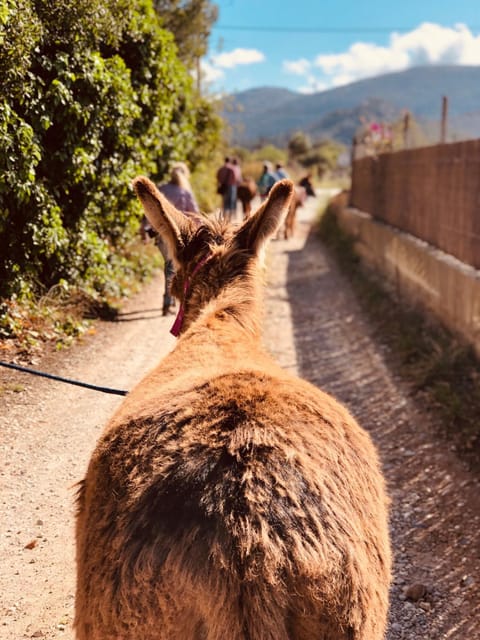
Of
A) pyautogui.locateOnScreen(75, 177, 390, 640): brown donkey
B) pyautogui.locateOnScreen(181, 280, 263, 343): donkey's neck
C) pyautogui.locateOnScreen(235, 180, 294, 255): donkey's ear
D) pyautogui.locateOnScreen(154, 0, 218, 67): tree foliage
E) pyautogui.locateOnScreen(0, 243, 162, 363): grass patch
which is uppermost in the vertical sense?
pyautogui.locateOnScreen(154, 0, 218, 67): tree foliage

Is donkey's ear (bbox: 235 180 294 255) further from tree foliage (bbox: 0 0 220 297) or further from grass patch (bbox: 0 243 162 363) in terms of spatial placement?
grass patch (bbox: 0 243 162 363)

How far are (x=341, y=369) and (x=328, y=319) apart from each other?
2658mm

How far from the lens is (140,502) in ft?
5.72

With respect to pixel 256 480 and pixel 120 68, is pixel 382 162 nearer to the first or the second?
pixel 120 68

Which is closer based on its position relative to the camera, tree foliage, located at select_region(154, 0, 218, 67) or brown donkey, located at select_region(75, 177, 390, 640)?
brown donkey, located at select_region(75, 177, 390, 640)

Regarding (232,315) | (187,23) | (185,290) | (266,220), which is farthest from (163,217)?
(187,23)

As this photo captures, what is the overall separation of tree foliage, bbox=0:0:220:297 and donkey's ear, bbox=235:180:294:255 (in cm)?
439

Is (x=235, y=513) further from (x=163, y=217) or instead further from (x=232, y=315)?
(x=163, y=217)

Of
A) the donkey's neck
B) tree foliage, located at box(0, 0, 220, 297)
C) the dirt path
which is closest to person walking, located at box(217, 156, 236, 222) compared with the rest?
tree foliage, located at box(0, 0, 220, 297)

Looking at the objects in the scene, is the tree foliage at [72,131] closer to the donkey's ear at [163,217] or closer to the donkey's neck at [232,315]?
the donkey's ear at [163,217]

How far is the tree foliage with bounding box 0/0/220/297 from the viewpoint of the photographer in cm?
698

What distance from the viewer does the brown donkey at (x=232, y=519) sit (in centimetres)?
159

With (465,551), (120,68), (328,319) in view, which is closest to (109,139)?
(120,68)

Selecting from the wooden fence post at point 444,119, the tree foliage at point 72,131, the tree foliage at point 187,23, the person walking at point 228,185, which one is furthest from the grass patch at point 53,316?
the tree foliage at point 187,23
